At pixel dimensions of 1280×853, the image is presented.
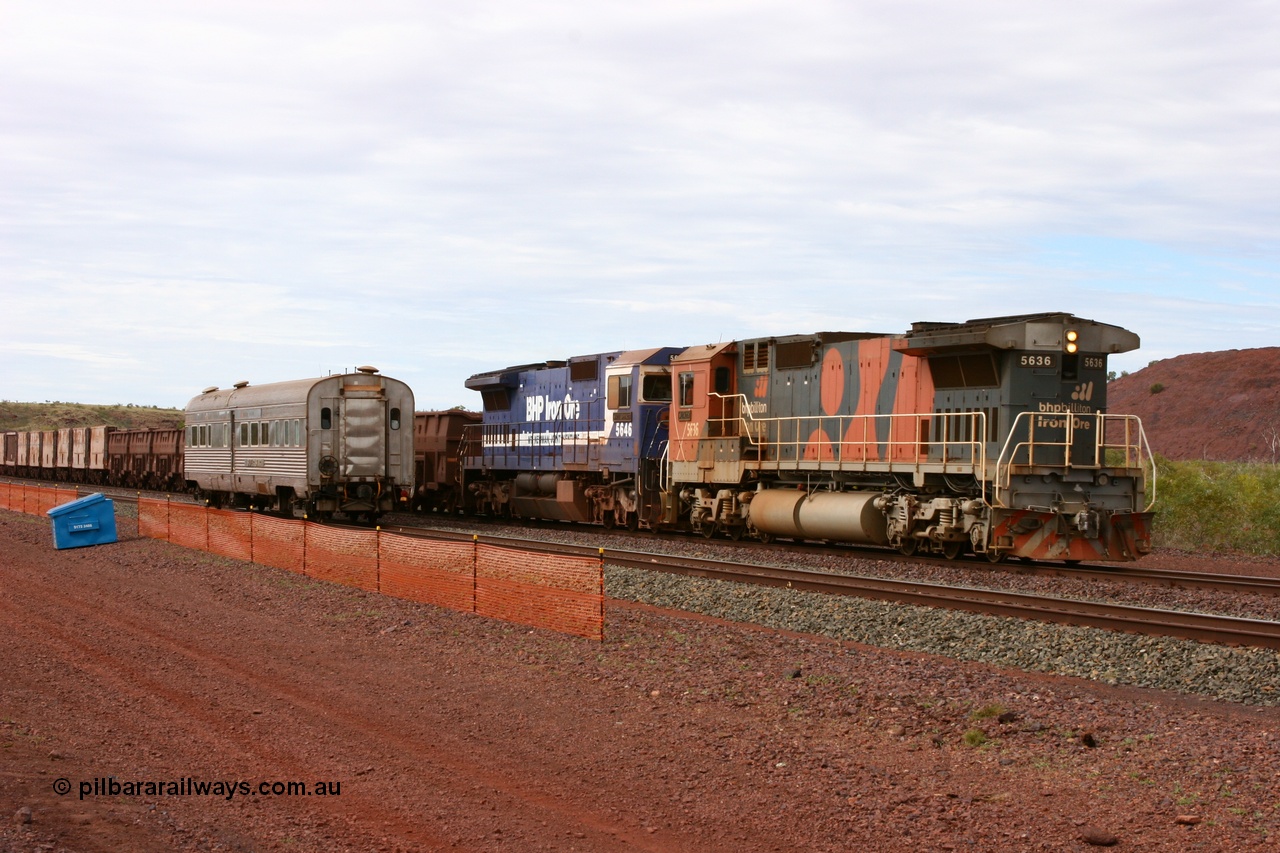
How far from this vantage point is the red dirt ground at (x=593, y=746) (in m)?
6.33

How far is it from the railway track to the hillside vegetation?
111078 millimetres

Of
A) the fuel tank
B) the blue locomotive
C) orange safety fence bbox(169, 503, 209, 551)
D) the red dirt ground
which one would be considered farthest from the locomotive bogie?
the red dirt ground

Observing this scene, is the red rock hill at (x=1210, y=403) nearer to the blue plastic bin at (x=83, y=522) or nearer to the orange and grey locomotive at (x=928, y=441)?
the orange and grey locomotive at (x=928, y=441)

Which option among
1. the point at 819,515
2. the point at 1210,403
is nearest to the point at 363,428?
the point at 819,515

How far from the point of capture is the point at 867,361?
20.4 metres

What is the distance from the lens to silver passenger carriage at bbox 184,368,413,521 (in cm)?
2642

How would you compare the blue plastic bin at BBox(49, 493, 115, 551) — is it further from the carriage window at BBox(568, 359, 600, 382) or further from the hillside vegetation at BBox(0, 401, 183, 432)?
the hillside vegetation at BBox(0, 401, 183, 432)

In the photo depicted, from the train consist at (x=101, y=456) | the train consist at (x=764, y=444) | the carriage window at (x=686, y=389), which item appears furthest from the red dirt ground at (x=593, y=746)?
the train consist at (x=101, y=456)

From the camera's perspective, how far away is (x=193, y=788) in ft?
22.5

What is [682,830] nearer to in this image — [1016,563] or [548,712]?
[548,712]

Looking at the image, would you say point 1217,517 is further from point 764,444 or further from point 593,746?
point 593,746

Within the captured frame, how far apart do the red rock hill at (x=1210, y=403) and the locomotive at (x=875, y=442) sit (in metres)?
52.2

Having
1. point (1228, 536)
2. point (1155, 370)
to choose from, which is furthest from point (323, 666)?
point (1155, 370)

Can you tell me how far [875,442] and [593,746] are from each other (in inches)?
499
